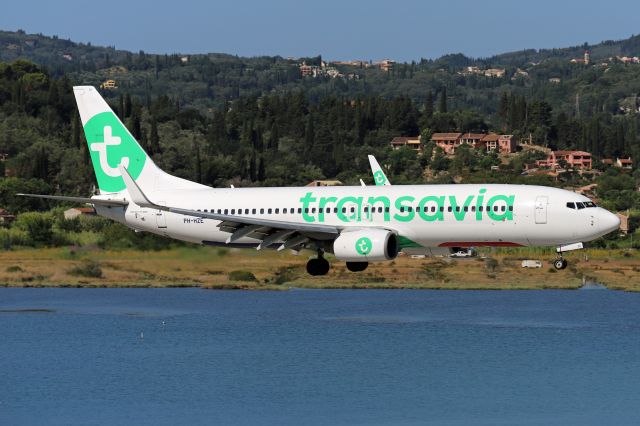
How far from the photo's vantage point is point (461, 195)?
69.1 m

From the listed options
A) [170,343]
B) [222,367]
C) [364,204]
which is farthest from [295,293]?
[364,204]

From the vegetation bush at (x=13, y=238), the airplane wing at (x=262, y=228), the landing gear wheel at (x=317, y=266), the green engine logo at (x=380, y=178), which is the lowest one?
the vegetation bush at (x=13, y=238)

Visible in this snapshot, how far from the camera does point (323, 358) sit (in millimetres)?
85000

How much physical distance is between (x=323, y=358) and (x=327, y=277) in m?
47.7

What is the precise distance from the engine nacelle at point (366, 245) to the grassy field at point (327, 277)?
1507 inches

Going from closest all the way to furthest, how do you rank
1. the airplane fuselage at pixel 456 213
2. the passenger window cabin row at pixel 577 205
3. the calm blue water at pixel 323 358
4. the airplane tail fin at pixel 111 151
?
the calm blue water at pixel 323 358, the airplane fuselage at pixel 456 213, the passenger window cabin row at pixel 577 205, the airplane tail fin at pixel 111 151

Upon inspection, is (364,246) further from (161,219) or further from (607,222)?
(161,219)

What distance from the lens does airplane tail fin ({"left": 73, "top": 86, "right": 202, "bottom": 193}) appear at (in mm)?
79000

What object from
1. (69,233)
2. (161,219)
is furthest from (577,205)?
(69,233)

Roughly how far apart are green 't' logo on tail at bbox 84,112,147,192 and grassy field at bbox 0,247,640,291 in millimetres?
26368

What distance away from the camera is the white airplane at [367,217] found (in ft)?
225

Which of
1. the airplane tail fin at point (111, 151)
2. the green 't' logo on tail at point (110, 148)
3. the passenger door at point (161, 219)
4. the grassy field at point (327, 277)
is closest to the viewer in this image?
the passenger door at point (161, 219)

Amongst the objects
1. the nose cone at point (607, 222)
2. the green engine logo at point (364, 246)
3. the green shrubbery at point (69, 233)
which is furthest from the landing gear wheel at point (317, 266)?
the green shrubbery at point (69, 233)

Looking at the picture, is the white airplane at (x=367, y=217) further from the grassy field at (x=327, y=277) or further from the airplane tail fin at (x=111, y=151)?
the grassy field at (x=327, y=277)
